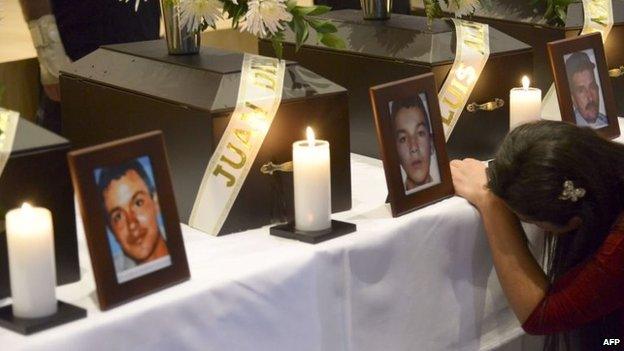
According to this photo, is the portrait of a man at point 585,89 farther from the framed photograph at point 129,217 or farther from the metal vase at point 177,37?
the framed photograph at point 129,217

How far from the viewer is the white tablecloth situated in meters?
Answer: 1.27

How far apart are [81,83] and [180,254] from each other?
533 millimetres

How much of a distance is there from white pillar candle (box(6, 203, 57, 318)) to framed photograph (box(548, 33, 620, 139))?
A: 98 centimetres

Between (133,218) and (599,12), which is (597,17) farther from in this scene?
(133,218)

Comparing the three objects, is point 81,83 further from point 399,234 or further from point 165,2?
point 399,234

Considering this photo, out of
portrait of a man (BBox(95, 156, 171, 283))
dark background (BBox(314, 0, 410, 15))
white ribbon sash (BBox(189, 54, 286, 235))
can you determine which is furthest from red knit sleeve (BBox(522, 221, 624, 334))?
dark background (BBox(314, 0, 410, 15))

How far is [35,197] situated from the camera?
4.27ft

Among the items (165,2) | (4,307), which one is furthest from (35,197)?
(165,2)

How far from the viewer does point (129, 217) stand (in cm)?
126

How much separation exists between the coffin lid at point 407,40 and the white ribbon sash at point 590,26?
26 centimetres

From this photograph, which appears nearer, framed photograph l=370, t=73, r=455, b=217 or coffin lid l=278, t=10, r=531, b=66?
framed photograph l=370, t=73, r=455, b=217

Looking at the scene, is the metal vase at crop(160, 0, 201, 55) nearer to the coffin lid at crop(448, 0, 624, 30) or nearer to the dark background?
the coffin lid at crop(448, 0, 624, 30)

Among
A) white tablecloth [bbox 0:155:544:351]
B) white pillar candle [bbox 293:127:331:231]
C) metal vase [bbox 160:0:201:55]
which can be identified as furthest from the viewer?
metal vase [bbox 160:0:201:55]

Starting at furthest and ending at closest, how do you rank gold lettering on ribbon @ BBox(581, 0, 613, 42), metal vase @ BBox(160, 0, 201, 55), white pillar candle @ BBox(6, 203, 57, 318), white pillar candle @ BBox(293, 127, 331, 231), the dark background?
the dark background → gold lettering on ribbon @ BBox(581, 0, 613, 42) → metal vase @ BBox(160, 0, 201, 55) → white pillar candle @ BBox(293, 127, 331, 231) → white pillar candle @ BBox(6, 203, 57, 318)
